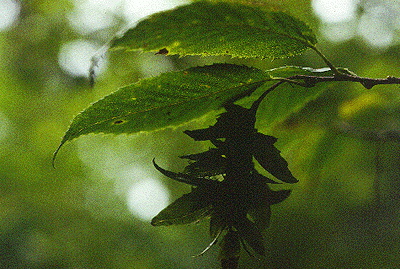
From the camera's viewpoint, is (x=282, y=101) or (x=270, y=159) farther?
(x=282, y=101)

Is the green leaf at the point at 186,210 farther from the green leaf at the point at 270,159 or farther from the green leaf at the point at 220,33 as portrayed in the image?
the green leaf at the point at 220,33

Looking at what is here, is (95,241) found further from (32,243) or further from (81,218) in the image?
(32,243)

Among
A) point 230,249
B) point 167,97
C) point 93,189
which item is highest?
point 167,97

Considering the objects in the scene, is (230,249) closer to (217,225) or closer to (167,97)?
(217,225)

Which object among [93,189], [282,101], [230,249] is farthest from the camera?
[93,189]

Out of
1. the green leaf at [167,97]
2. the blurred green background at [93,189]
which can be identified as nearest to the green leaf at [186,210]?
the green leaf at [167,97]

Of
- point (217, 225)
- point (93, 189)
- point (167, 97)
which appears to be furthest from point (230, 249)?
point (93, 189)

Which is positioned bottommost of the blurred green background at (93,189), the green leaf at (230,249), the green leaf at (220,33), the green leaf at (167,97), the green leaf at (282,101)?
the blurred green background at (93,189)

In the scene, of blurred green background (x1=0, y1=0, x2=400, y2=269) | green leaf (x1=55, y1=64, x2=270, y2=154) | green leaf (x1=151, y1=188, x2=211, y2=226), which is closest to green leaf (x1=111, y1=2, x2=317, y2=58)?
green leaf (x1=55, y1=64, x2=270, y2=154)
